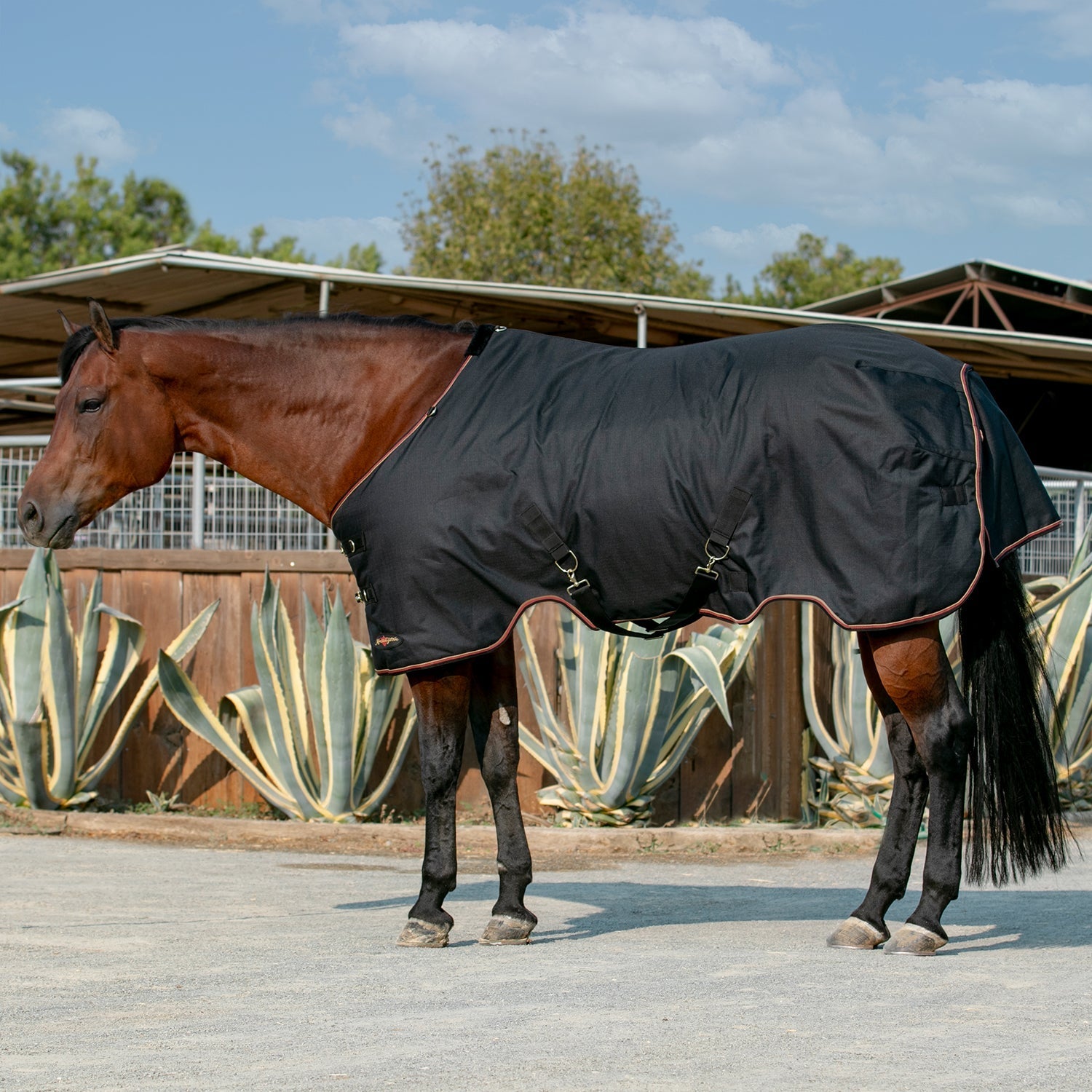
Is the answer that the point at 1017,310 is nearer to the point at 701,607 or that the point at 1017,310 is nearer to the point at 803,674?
the point at 803,674

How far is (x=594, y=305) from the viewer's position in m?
11.4

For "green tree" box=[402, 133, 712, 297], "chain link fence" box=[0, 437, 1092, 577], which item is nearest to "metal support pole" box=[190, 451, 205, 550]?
"chain link fence" box=[0, 437, 1092, 577]

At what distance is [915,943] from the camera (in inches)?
188

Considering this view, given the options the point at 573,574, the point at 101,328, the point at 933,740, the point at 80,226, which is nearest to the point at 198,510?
the point at 101,328

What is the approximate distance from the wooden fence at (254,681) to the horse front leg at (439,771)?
124 inches

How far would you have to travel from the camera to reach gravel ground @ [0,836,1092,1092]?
11.0 ft

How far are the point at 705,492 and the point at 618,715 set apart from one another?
3147 mm

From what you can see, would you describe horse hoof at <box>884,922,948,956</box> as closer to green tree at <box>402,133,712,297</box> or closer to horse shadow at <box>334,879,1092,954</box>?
horse shadow at <box>334,879,1092,954</box>

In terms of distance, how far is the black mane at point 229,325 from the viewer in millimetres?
5344

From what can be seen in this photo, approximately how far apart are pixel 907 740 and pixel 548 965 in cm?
154

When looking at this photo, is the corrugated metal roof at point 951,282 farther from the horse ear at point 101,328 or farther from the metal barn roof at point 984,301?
the horse ear at point 101,328

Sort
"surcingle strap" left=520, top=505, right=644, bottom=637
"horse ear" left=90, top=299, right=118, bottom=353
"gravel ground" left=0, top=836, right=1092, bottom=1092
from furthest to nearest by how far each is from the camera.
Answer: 1. "horse ear" left=90, top=299, right=118, bottom=353
2. "surcingle strap" left=520, top=505, right=644, bottom=637
3. "gravel ground" left=0, top=836, right=1092, bottom=1092

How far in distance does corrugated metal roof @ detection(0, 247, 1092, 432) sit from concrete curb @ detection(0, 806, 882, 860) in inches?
165

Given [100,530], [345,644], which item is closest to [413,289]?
[100,530]
